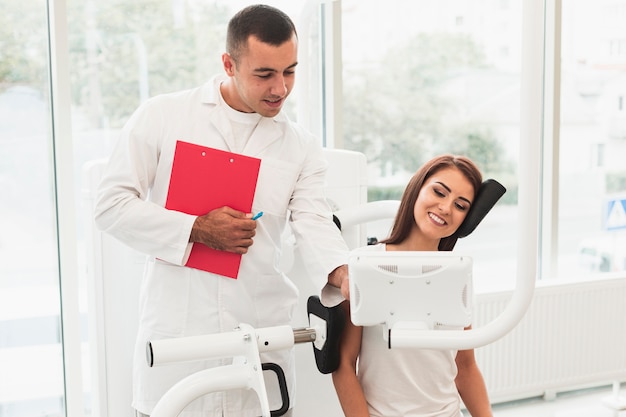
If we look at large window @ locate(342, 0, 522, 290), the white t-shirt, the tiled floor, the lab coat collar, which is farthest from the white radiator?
the lab coat collar

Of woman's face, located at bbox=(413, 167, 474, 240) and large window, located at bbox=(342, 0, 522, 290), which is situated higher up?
large window, located at bbox=(342, 0, 522, 290)

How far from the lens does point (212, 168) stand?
1644 millimetres

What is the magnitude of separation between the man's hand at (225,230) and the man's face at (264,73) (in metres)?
0.24

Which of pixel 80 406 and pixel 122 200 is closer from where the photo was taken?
pixel 122 200

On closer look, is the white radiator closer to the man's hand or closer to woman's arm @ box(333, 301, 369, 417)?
woman's arm @ box(333, 301, 369, 417)

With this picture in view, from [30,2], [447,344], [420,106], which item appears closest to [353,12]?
[420,106]

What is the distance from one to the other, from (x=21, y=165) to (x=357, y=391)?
5.26ft

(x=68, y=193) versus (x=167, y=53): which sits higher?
(x=167, y=53)

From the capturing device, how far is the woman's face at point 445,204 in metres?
1.60

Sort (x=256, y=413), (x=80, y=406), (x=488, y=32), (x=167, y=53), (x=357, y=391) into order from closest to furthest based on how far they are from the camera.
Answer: (x=357, y=391) < (x=256, y=413) < (x=80, y=406) < (x=167, y=53) < (x=488, y=32)

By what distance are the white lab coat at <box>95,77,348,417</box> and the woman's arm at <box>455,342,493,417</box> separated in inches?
14.7

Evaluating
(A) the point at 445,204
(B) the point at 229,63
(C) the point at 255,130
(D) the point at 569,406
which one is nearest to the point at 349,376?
(A) the point at 445,204

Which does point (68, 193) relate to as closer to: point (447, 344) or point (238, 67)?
point (238, 67)

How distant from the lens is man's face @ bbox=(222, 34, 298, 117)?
5.23 ft
